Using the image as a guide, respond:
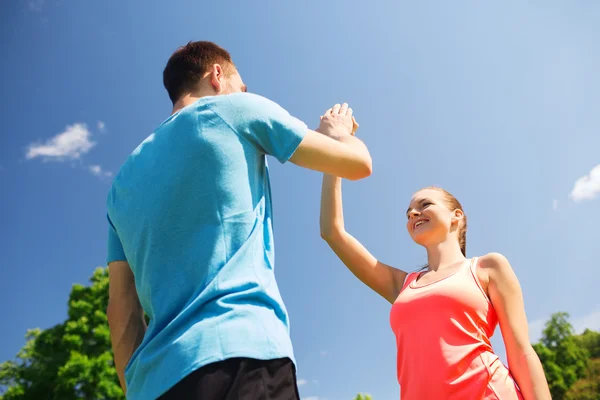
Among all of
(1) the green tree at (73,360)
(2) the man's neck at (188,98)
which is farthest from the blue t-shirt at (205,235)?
(1) the green tree at (73,360)

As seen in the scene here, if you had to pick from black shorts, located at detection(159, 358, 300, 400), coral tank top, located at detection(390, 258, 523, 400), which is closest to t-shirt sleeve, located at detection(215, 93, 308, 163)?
black shorts, located at detection(159, 358, 300, 400)

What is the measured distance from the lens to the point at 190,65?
246cm

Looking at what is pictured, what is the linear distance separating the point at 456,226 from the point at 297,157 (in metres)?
2.70

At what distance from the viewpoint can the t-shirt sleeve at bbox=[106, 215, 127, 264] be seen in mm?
2377

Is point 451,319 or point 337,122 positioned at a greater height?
point 337,122

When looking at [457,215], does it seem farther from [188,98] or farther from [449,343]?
[188,98]

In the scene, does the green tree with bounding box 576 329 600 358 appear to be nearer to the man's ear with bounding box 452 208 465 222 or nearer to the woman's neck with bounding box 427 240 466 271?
the man's ear with bounding box 452 208 465 222

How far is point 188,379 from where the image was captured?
1506 mm

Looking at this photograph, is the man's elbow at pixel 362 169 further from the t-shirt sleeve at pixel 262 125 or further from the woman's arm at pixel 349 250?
the woman's arm at pixel 349 250

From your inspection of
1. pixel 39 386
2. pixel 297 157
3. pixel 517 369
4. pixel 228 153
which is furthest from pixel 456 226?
pixel 39 386

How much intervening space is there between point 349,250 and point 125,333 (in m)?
2.33

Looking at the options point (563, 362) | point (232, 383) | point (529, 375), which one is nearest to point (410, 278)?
point (529, 375)

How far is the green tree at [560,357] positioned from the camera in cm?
4391

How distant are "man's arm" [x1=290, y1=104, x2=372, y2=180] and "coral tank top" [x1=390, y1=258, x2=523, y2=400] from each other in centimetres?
167
